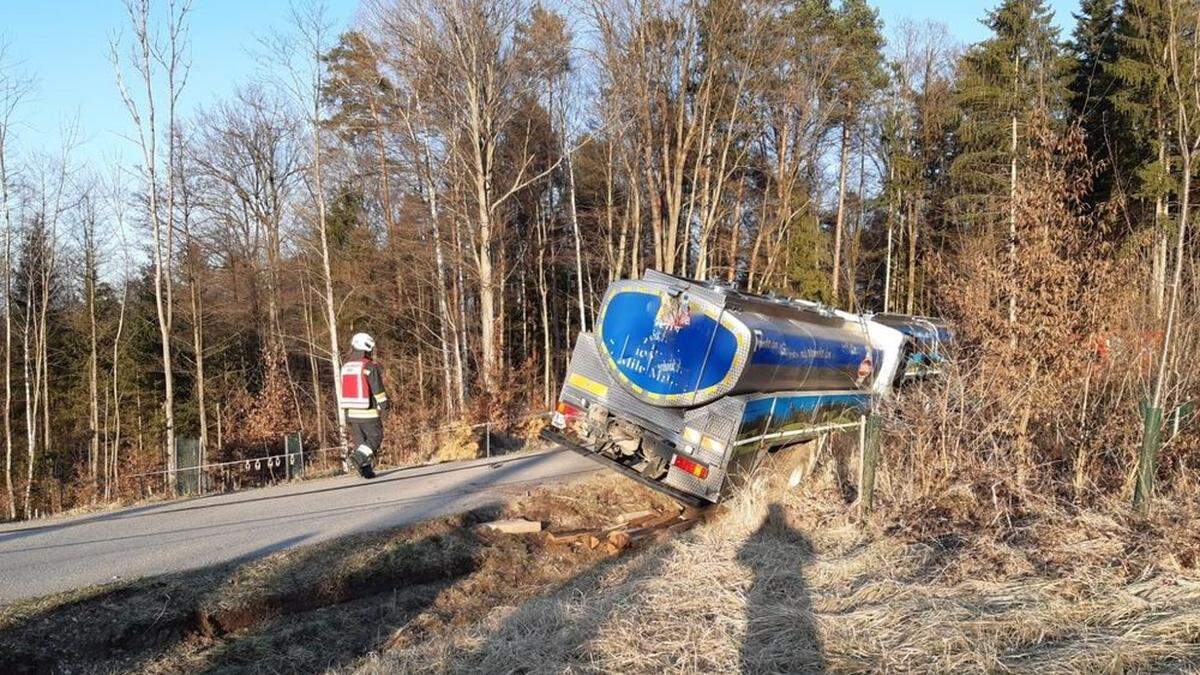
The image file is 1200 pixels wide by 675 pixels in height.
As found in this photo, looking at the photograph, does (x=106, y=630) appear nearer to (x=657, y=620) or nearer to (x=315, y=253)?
(x=657, y=620)

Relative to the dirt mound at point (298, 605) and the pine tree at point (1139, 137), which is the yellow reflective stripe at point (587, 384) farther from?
the pine tree at point (1139, 137)

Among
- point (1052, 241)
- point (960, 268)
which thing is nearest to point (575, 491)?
point (960, 268)

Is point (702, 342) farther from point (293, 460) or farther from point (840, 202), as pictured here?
point (840, 202)

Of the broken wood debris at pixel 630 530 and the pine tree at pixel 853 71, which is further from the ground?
the pine tree at pixel 853 71

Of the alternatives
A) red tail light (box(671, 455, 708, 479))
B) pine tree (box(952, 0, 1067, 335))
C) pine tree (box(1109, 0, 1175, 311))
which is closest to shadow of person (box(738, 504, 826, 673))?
red tail light (box(671, 455, 708, 479))

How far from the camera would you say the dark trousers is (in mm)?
9266

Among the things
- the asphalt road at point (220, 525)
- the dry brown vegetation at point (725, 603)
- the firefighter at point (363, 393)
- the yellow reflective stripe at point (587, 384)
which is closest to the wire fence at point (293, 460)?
the asphalt road at point (220, 525)

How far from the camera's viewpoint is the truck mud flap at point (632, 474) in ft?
28.7

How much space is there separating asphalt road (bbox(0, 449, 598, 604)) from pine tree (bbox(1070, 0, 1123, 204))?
19.1 meters

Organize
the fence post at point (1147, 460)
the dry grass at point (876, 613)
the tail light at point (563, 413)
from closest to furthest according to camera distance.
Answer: the dry grass at point (876, 613) → the fence post at point (1147, 460) → the tail light at point (563, 413)

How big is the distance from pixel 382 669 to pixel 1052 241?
676 centimetres

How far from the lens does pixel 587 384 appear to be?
9891mm

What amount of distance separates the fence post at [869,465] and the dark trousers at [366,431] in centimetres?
556

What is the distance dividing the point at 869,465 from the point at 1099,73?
76.5 feet
